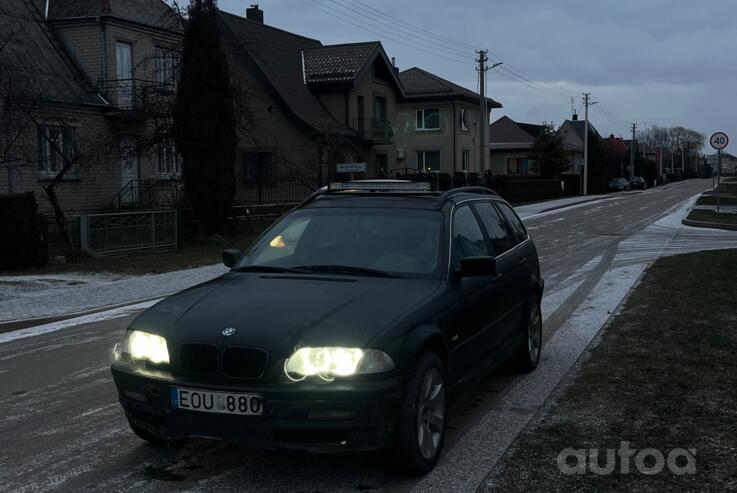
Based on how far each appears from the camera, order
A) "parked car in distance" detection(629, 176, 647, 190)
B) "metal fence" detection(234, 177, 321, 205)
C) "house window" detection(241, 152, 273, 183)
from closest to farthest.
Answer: "metal fence" detection(234, 177, 321, 205), "house window" detection(241, 152, 273, 183), "parked car in distance" detection(629, 176, 647, 190)

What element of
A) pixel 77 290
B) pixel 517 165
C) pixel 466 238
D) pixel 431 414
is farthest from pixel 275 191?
pixel 517 165

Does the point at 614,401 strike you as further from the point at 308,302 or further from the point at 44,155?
the point at 44,155

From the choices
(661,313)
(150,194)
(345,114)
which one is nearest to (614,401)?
(661,313)

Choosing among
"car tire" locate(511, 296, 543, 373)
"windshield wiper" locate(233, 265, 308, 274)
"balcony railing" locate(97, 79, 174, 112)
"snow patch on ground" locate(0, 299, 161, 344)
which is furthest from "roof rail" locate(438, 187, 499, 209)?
"balcony railing" locate(97, 79, 174, 112)

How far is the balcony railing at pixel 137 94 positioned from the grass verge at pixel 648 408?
16.9 meters

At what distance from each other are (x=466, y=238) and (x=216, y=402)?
250cm

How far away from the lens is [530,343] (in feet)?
23.4

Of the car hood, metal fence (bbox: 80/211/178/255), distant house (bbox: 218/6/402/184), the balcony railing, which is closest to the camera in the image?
the car hood

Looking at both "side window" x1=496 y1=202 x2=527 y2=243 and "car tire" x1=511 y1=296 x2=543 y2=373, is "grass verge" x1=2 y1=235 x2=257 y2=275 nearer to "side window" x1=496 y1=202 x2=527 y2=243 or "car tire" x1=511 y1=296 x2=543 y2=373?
"side window" x1=496 y1=202 x2=527 y2=243

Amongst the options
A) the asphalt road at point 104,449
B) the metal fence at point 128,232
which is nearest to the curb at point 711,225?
the metal fence at point 128,232

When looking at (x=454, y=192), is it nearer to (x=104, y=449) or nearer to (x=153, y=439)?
(x=153, y=439)

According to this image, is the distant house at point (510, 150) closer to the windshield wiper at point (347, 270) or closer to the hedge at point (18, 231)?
the hedge at point (18, 231)

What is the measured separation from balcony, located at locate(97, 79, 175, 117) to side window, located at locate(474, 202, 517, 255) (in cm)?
1728

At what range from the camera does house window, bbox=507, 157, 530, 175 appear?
243ft
